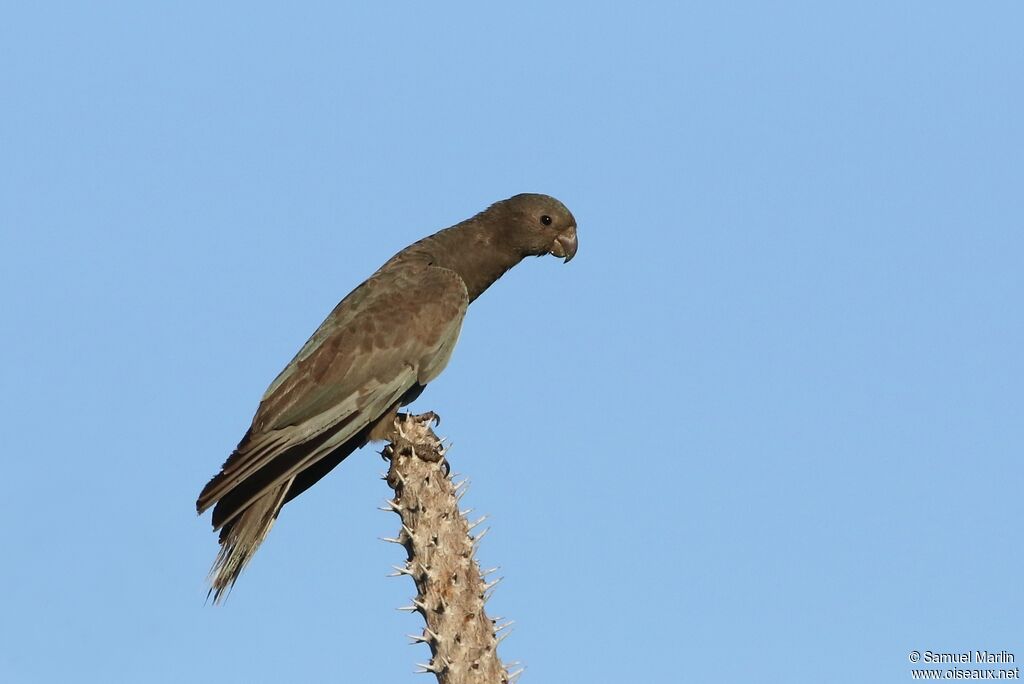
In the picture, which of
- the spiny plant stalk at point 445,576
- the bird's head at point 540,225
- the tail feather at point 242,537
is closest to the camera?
the spiny plant stalk at point 445,576

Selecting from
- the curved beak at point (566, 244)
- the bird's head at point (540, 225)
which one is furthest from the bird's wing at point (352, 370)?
the curved beak at point (566, 244)

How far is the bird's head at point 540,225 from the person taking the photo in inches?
386

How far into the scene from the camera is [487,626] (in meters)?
5.05

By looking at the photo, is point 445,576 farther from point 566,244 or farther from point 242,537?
point 566,244

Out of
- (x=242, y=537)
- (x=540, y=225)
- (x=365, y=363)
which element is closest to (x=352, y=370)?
(x=365, y=363)

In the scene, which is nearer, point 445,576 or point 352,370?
point 445,576

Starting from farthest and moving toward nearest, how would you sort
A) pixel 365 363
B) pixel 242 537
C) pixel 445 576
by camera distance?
1. pixel 365 363
2. pixel 242 537
3. pixel 445 576

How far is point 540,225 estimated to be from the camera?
9.85 meters

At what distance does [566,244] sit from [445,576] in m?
5.34

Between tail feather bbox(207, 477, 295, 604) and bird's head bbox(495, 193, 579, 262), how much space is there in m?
3.81

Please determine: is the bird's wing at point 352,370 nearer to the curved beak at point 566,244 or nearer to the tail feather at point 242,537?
the tail feather at point 242,537

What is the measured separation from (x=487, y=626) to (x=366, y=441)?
3011 millimetres

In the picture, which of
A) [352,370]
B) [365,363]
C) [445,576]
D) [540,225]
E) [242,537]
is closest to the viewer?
[445,576]

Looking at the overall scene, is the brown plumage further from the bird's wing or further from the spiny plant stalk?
the spiny plant stalk
